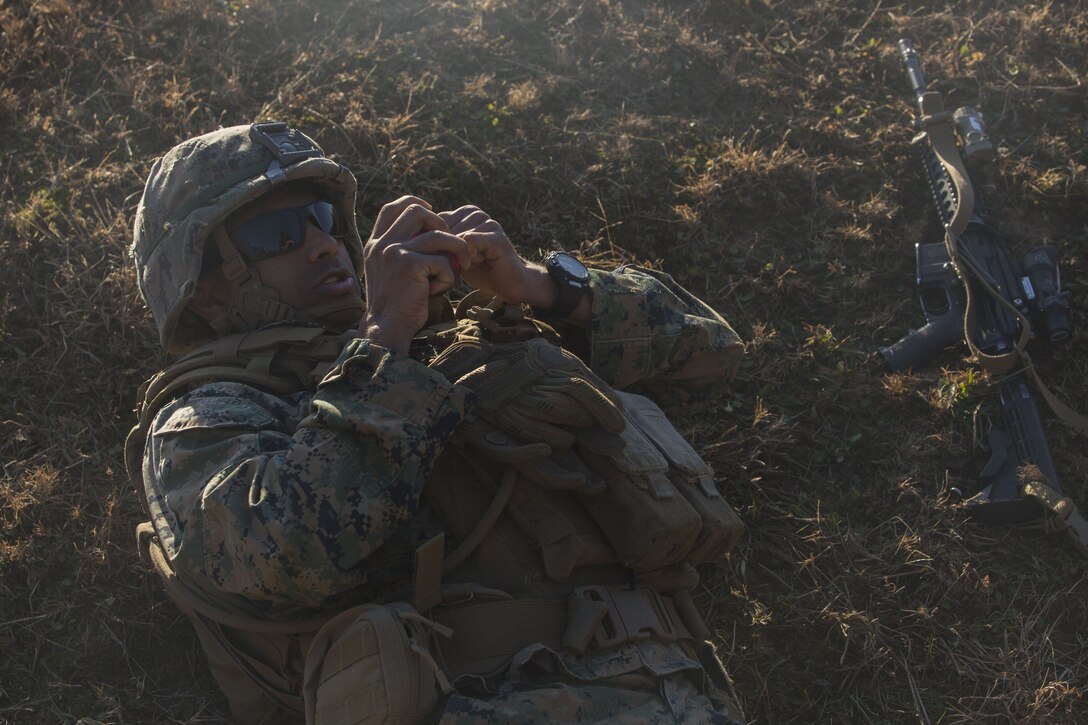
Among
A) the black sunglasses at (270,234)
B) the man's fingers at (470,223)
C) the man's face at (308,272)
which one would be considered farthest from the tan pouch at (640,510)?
the black sunglasses at (270,234)

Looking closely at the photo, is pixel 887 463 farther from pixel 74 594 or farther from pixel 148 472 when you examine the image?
pixel 74 594

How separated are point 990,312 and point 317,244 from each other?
3390mm

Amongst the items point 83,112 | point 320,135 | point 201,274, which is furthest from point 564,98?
point 201,274

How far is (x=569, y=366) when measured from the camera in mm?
3250

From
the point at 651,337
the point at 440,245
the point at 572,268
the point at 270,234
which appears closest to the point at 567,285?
the point at 572,268

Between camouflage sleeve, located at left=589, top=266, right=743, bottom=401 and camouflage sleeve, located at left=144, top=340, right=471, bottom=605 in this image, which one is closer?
camouflage sleeve, located at left=144, top=340, right=471, bottom=605

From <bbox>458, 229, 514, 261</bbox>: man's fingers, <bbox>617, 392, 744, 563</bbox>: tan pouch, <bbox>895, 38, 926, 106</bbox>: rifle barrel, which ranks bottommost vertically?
<bbox>617, 392, 744, 563</bbox>: tan pouch

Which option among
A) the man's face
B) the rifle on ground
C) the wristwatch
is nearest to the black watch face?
the wristwatch

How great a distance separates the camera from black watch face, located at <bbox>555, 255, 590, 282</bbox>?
12.4 ft

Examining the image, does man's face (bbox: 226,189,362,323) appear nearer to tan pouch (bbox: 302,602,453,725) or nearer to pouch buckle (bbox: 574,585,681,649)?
tan pouch (bbox: 302,602,453,725)

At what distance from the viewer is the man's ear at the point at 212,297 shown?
12.4 feet

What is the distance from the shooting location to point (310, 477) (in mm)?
2814

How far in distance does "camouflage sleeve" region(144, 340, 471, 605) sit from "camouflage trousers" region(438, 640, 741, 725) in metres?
0.51

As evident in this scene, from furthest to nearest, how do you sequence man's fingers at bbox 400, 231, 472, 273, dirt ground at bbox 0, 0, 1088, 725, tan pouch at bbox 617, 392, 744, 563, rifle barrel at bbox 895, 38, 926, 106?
rifle barrel at bbox 895, 38, 926, 106 → dirt ground at bbox 0, 0, 1088, 725 → tan pouch at bbox 617, 392, 744, 563 → man's fingers at bbox 400, 231, 472, 273
